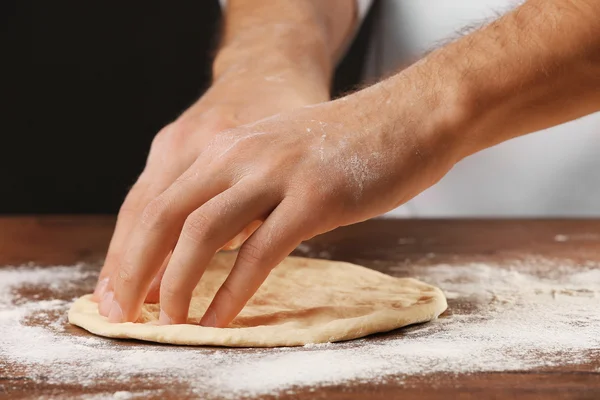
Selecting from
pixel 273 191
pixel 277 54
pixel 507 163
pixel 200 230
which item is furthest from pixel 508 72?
pixel 507 163

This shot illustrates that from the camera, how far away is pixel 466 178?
1905mm

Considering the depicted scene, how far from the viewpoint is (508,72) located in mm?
986

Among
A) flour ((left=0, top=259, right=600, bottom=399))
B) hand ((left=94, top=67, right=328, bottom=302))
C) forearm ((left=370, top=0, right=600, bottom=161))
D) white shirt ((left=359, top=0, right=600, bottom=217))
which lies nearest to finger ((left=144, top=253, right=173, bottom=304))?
hand ((left=94, top=67, right=328, bottom=302))

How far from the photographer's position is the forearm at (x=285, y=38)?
142 centimetres

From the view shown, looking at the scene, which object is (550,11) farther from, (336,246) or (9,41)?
(9,41)

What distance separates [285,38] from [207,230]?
2.53 feet

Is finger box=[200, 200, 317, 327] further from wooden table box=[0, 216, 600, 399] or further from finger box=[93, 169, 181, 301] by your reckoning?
finger box=[93, 169, 181, 301]

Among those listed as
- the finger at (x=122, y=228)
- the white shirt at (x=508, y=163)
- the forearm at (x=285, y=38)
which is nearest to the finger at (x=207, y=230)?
the finger at (x=122, y=228)

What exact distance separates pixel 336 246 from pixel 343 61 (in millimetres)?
1174

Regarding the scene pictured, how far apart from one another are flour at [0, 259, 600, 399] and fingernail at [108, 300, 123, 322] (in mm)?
40

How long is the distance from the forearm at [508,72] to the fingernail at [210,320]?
36 centimetres

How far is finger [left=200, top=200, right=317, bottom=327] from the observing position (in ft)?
2.96

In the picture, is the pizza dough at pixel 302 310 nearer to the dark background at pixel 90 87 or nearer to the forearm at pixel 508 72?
the forearm at pixel 508 72

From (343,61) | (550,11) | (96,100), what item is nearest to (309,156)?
(550,11)
